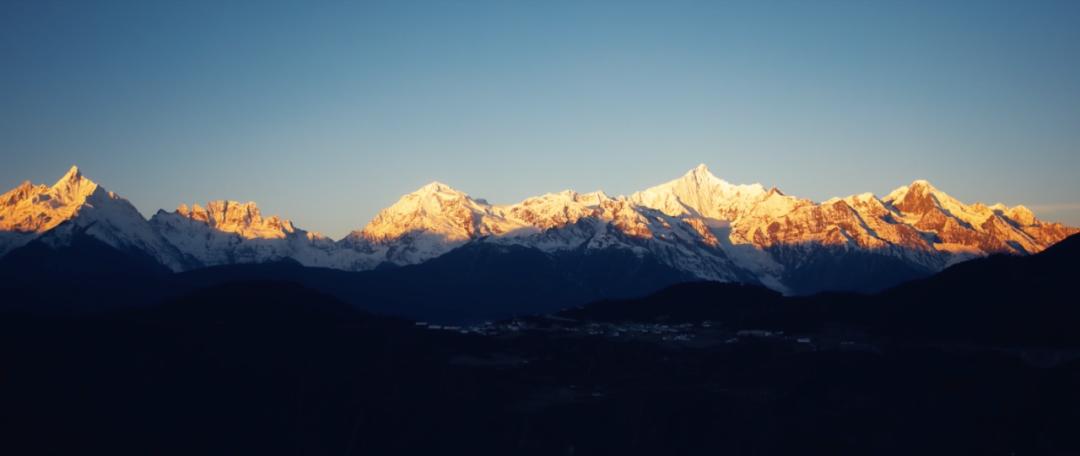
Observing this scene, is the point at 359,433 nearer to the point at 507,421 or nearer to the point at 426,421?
the point at 426,421

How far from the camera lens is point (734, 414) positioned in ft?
651

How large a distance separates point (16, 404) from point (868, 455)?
125176mm

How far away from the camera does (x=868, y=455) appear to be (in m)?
181

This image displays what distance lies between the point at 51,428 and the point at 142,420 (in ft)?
44.8

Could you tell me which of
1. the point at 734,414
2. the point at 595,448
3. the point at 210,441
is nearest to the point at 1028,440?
the point at 734,414

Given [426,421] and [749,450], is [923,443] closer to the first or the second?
[749,450]

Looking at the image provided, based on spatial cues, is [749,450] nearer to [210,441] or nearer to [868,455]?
[868,455]

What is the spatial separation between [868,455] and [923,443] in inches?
365

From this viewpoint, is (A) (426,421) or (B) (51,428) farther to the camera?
(A) (426,421)

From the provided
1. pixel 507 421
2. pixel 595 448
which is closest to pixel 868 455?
pixel 595 448

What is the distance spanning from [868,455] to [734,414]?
79.1ft

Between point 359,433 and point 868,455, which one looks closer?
point 868,455

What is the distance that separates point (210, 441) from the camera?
189000 millimetres

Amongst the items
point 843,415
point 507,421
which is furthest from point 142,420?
point 843,415
